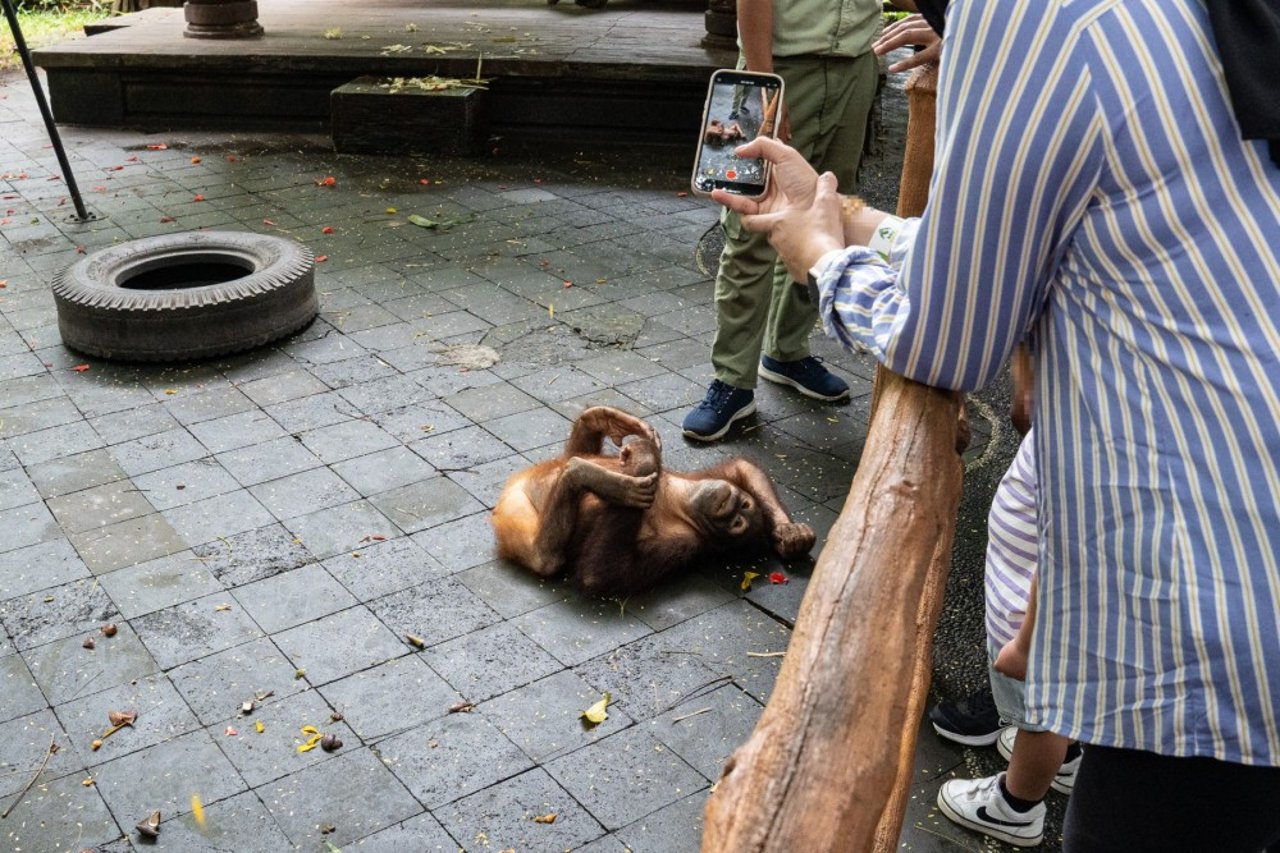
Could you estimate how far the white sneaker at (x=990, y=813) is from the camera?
2.91 m

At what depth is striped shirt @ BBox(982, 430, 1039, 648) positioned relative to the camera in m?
2.32

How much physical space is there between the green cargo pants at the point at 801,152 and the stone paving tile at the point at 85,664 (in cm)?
245

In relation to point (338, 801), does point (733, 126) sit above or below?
above

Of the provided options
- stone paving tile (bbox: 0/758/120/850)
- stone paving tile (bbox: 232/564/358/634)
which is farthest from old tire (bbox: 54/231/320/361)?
stone paving tile (bbox: 0/758/120/850)

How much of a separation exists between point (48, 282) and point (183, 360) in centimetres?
160

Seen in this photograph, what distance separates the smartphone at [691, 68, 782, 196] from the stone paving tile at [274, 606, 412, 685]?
5.77ft

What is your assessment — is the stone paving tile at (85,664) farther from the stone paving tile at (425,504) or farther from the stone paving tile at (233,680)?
the stone paving tile at (425,504)

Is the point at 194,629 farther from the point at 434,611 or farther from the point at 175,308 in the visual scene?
the point at 175,308

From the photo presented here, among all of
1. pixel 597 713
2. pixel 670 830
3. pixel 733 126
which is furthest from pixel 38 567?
pixel 733 126

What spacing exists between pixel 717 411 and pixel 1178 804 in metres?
3.53

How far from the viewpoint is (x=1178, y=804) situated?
4.95 feet

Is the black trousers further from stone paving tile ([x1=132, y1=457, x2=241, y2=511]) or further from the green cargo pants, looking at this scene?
stone paving tile ([x1=132, y1=457, x2=241, y2=511])

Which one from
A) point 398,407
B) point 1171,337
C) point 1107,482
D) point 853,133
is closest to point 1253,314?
point 1171,337

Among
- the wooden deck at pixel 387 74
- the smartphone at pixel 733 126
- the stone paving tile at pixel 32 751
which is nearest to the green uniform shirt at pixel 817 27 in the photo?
the smartphone at pixel 733 126
